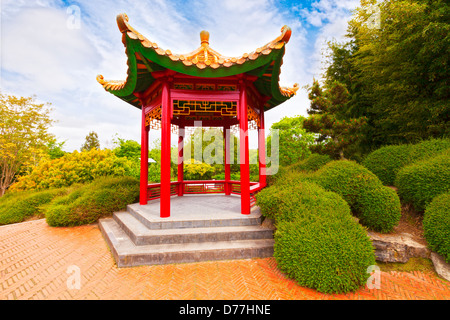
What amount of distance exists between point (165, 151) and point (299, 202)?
A: 3.21m

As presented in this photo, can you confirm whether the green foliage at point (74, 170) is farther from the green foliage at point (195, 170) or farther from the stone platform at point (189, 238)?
the stone platform at point (189, 238)

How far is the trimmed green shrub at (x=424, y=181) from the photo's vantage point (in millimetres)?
3993

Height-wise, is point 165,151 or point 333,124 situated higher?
point 333,124

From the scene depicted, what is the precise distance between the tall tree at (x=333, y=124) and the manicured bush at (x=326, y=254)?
5667 mm

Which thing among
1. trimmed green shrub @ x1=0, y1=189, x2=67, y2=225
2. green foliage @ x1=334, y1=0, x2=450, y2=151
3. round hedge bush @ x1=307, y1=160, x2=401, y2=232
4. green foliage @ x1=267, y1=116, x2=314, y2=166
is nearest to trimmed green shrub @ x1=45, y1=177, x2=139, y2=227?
trimmed green shrub @ x1=0, y1=189, x2=67, y2=225

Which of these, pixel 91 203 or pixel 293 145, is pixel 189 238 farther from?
pixel 293 145

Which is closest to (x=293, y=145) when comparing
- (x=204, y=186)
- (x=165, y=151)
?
(x=204, y=186)

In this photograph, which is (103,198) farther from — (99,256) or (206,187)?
(206,187)

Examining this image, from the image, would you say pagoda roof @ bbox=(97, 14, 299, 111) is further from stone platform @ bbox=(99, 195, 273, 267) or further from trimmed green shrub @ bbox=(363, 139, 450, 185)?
trimmed green shrub @ bbox=(363, 139, 450, 185)

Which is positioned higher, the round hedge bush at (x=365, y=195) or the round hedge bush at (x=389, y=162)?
the round hedge bush at (x=389, y=162)

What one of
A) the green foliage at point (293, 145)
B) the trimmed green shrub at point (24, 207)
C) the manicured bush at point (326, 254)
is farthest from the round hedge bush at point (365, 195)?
the green foliage at point (293, 145)

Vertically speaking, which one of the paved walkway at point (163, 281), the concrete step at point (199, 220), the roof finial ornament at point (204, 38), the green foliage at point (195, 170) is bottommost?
the paved walkway at point (163, 281)

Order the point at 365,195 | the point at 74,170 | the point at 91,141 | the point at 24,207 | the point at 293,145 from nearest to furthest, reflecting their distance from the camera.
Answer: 1. the point at 365,195
2. the point at 24,207
3. the point at 74,170
4. the point at 293,145
5. the point at 91,141

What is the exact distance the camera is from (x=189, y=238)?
388 cm
